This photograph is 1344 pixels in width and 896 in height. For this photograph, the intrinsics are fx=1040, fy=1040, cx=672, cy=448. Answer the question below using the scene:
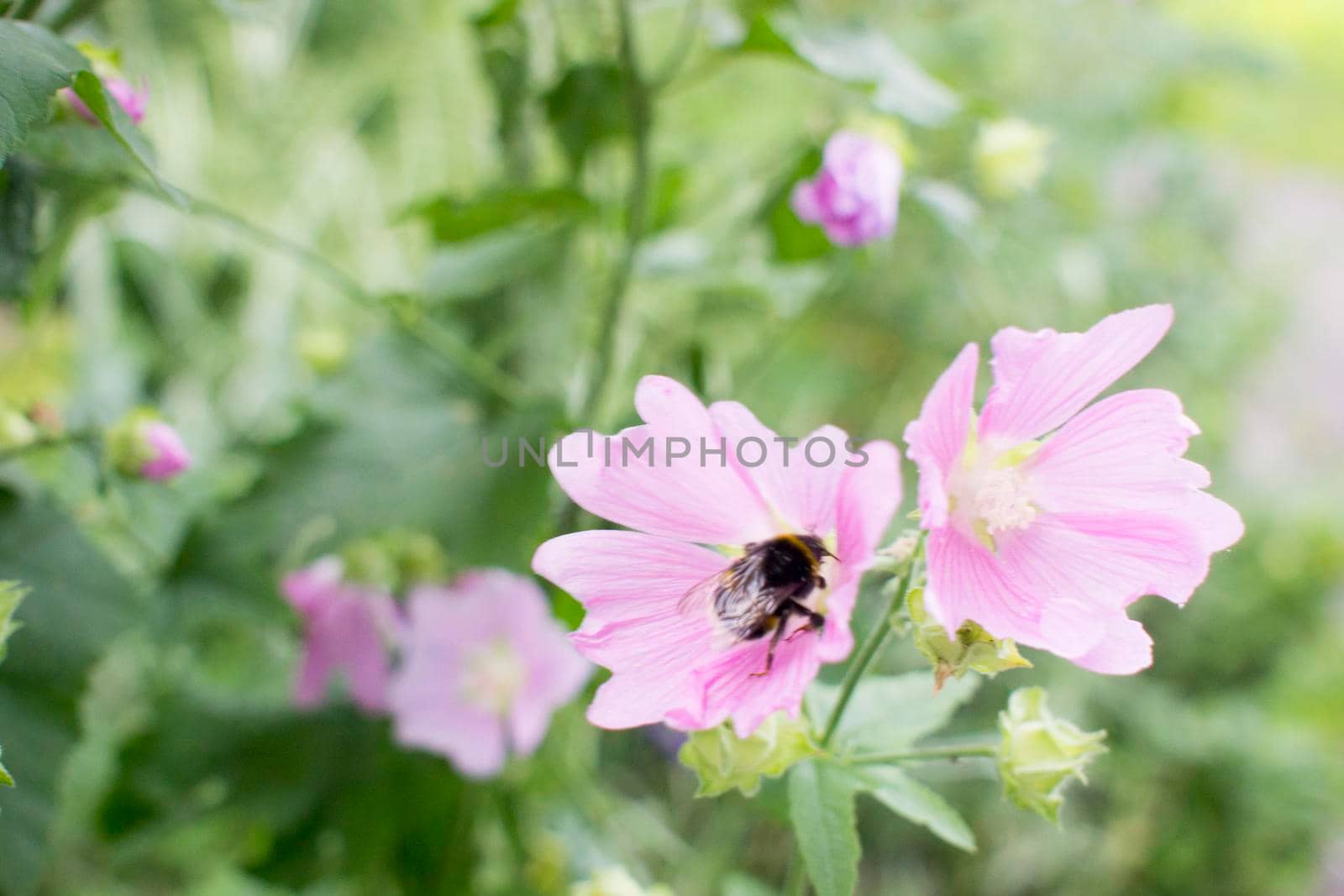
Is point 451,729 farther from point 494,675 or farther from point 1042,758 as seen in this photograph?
point 1042,758

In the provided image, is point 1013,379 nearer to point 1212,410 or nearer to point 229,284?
point 1212,410

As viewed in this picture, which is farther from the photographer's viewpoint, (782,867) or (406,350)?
(782,867)

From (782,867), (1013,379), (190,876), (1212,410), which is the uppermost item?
(1013,379)

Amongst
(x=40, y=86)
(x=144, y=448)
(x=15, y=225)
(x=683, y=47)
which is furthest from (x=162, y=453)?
(x=683, y=47)

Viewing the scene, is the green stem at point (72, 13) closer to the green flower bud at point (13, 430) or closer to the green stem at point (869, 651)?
the green flower bud at point (13, 430)

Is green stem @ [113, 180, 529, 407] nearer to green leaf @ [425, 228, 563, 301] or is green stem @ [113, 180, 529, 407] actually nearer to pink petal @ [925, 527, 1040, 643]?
green leaf @ [425, 228, 563, 301]

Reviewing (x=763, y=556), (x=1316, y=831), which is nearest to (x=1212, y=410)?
(x=1316, y=831)
